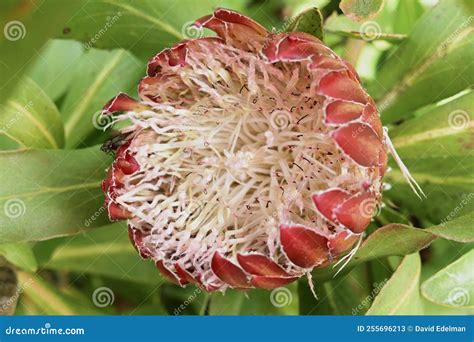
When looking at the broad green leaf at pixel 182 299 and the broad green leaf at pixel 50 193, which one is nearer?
the broad green leaf at pixel 50 193

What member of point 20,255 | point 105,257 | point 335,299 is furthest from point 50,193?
point 335,299

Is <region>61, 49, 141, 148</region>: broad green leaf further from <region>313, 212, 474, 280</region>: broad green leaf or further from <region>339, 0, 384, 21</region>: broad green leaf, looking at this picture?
<region>313, 212, 474, 280</region>: broad green leaf

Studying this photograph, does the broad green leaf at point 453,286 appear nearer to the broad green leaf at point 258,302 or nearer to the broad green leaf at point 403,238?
the broad green leaf at point 403,238

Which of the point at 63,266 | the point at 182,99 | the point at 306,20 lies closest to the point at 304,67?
the point at 306,20

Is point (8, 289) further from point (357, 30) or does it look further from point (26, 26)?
point (357, 30)

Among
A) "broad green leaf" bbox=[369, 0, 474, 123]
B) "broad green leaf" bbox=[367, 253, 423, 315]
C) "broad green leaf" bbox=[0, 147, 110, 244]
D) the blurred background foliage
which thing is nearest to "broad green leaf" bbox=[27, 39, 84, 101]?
the blurred background foliage

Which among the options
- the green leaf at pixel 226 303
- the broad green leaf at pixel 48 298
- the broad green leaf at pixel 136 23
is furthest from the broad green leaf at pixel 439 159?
the broad green leaf at pixel 48 298
